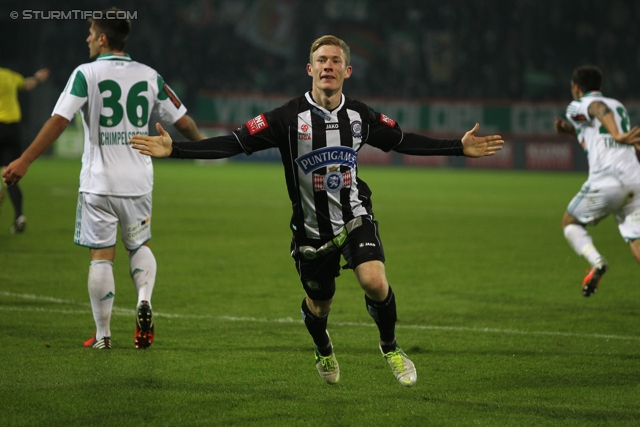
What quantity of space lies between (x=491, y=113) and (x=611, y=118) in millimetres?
24859

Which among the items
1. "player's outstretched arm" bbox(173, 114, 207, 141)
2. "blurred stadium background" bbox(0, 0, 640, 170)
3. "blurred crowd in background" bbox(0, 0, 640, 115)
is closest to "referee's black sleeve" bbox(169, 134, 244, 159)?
"player's outstretched arm" bbox(173, 114, 207, 141)

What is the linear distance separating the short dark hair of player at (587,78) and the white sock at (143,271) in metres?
4.36

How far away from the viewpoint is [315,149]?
16.0ft

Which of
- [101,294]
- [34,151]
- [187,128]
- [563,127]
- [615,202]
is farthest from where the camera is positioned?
[563,127]

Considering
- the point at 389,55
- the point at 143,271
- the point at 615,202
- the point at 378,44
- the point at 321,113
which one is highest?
the point at 378,44

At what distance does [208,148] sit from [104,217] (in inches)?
56.7

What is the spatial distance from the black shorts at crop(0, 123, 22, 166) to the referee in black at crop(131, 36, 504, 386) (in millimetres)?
8383

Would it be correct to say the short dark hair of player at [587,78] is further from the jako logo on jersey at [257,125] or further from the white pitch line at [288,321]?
the jako logo on jersey at [257,125]

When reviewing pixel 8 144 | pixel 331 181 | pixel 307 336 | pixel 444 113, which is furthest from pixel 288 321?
pixel 444 113

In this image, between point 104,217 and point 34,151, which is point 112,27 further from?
point 104,217

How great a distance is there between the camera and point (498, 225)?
1445cm

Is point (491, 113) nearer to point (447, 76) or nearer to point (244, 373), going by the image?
point (447, 76)

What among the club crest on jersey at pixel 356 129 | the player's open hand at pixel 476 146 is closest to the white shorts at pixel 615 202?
the player's open hand at pixel 476 146

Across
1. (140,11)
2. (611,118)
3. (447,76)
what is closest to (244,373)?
(611,118)
